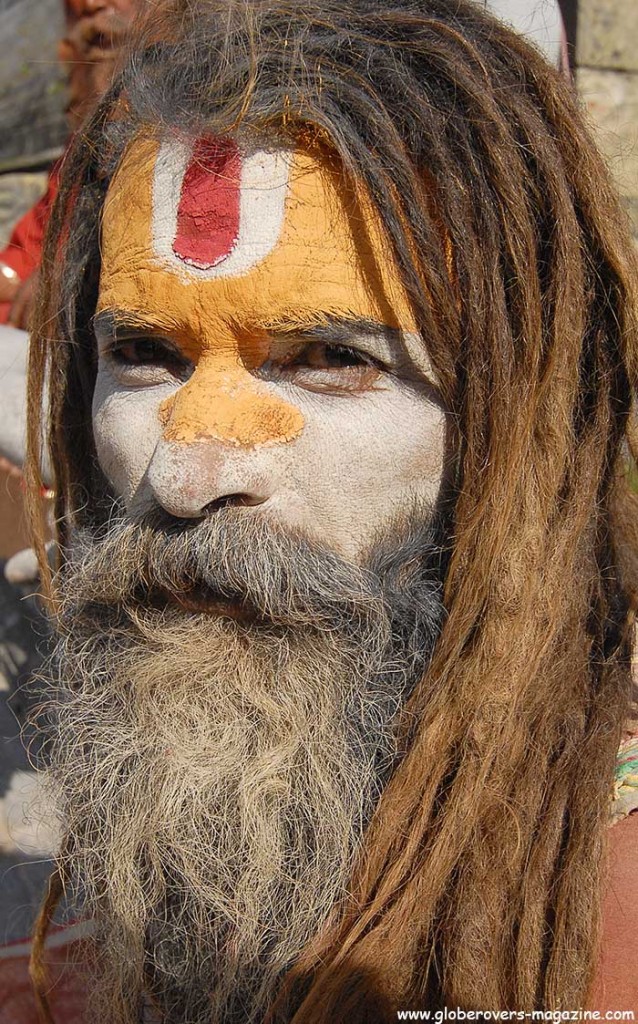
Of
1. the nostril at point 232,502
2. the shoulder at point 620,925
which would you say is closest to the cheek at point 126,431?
the nostril at point 232,502

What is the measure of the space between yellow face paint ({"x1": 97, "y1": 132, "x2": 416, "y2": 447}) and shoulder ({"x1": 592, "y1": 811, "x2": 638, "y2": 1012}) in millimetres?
733

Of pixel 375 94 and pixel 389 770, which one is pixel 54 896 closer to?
pixel 389 770

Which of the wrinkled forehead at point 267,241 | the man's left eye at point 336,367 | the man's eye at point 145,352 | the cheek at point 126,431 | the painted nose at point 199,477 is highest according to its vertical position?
the wrinkled forehead at point 267,241

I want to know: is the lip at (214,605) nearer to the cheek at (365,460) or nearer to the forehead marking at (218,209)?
the cheek at (365,460)

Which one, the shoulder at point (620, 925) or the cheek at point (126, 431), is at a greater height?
the cheek at point (126, 431)

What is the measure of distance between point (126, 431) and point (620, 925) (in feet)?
3.19

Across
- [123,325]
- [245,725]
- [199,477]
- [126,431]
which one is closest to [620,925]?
[245,725]

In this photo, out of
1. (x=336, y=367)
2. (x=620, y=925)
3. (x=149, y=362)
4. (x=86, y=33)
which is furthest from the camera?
(x=86, y=33)

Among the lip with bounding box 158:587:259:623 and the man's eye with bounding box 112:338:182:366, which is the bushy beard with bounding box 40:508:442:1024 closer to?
the lip with bounding box 158:587:259:623

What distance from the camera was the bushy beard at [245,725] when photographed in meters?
1.37

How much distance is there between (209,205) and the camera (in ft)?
4.49

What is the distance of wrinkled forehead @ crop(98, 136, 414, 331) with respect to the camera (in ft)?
4.36

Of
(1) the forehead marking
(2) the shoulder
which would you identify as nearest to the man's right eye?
(1) the forehead marking

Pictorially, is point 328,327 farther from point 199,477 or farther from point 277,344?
point 199,477
